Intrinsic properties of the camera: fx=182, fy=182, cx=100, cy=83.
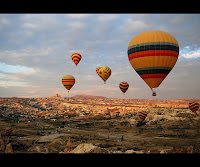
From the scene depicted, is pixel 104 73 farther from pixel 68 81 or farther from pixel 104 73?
pixel 68 81

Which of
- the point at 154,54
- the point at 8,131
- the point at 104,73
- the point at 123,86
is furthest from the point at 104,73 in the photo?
the point at 8,131

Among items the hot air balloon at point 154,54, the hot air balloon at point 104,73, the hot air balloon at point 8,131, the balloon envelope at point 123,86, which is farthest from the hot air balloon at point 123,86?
the hot air balloon at point 8,131

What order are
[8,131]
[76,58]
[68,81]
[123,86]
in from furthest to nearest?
[123,86] → [68,81] → [76,58] → [8,131]

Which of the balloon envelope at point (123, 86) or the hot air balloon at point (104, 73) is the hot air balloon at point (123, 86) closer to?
the balloon envelope at point (123, 86)

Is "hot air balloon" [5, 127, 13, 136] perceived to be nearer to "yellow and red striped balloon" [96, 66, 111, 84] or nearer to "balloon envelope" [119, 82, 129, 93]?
"yellow and red striped balloon" [96, 66, 111, 84]

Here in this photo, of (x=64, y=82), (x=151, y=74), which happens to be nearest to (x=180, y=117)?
(x=64, y=82)
